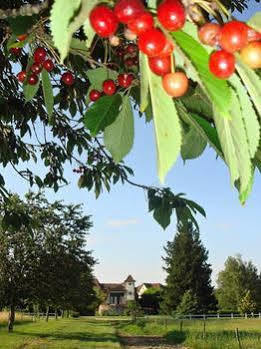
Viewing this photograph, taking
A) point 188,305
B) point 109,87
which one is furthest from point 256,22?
point 188,305

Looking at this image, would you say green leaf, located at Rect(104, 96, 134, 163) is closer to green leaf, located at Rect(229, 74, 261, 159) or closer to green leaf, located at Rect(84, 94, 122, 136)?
green leaf, located at Rect(84, 94, 122, 136)

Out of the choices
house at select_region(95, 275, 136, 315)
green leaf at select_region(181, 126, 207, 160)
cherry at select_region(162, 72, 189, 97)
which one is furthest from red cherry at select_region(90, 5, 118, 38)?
house at select_region(95, 275, 136, 315)

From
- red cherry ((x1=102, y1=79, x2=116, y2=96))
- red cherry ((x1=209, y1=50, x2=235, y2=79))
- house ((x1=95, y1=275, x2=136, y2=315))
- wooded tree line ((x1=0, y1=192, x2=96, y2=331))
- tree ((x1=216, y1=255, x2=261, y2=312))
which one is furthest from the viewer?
house ((x1=95, y1=275, x2=136, y2=315))

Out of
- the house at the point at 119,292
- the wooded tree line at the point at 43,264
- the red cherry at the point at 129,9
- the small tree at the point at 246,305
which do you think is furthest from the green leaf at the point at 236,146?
the house at the point at 119,292

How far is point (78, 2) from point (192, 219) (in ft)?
6.80

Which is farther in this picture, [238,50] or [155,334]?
[155,334]

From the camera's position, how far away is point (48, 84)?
1.76 metres

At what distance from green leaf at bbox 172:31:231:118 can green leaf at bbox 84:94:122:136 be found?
23.0 inches

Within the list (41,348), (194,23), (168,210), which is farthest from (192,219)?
(41,348)

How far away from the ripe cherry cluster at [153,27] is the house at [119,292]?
9366 cm

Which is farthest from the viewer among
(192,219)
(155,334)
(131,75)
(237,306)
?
(237,306)

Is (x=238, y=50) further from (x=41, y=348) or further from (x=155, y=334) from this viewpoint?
(x=155, y=334)

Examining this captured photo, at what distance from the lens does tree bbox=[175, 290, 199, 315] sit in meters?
57.6

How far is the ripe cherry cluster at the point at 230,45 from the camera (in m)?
0.74
